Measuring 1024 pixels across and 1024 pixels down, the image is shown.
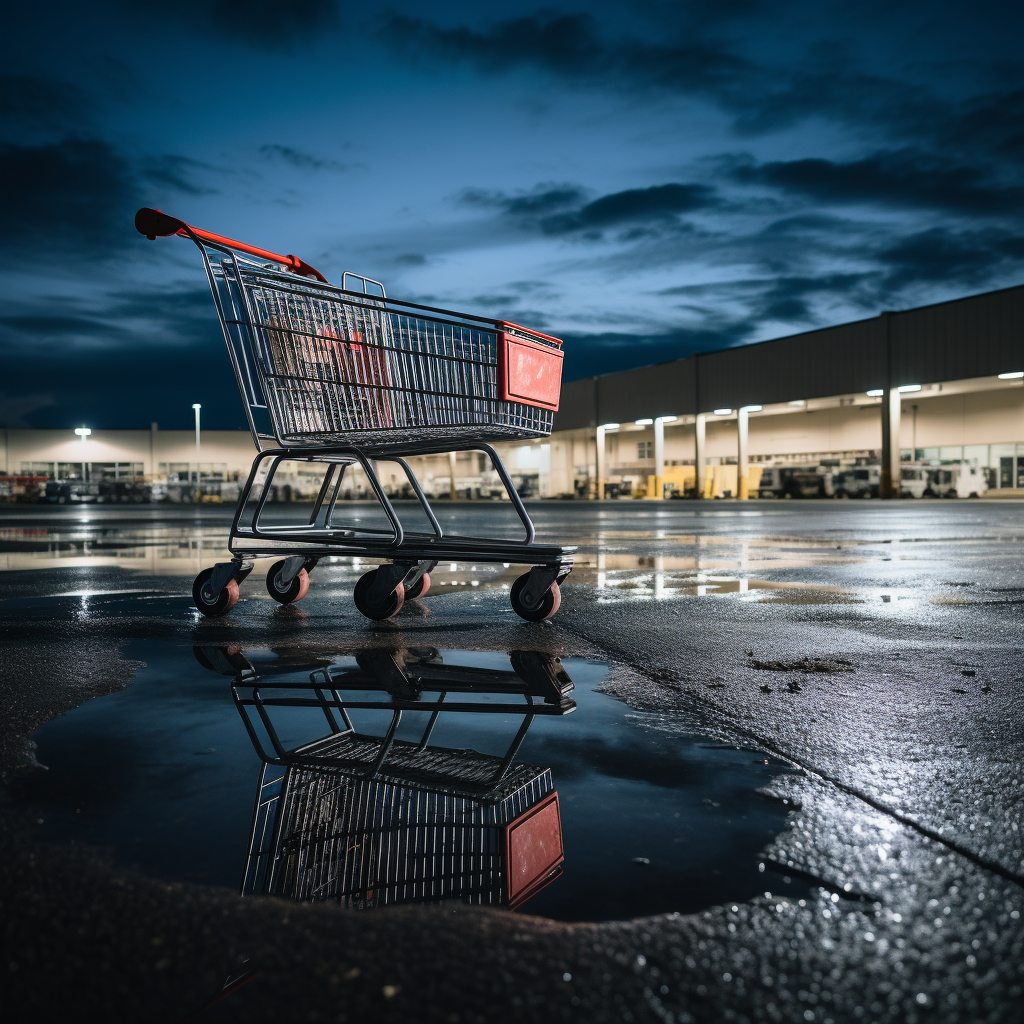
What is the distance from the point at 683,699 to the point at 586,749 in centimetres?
64

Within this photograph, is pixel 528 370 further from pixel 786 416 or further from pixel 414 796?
pixel 786 416

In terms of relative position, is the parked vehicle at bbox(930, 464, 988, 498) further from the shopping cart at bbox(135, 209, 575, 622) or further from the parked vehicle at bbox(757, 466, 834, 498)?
the shopping cart at bbox(135, 209, 575, 622)

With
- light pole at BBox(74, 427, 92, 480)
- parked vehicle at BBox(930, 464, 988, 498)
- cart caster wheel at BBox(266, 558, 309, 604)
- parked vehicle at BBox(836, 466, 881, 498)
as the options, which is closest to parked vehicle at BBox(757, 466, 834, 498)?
parked vehicle at BBox(836, 466, 881, 498)

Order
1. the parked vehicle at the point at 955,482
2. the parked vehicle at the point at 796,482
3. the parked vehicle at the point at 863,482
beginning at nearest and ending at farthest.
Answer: the parked vehicle at the point at 955,482 < the parked vehicle at the point at 863,482 < the parked vehicle at the point at 796,482

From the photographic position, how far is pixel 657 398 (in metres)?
48.5

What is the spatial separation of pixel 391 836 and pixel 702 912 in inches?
23.5

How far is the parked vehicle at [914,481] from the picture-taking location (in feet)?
118

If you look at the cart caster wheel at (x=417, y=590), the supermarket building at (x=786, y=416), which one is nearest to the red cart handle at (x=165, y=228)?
the cart caster wheel at (x=417, y=590)

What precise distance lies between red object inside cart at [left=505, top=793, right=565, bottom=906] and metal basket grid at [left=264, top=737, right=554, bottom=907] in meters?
0.02

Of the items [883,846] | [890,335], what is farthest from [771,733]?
[890,335]

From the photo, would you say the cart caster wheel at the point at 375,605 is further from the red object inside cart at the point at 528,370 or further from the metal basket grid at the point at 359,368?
the red object inside cart at the point at 528,370

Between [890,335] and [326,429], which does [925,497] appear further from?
[326,429]

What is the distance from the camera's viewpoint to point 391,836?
1.63 m

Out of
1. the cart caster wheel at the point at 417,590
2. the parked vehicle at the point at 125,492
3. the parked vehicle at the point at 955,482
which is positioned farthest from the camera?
the parked vehicle at the point at 125,492
